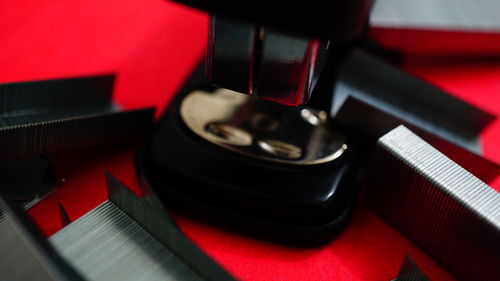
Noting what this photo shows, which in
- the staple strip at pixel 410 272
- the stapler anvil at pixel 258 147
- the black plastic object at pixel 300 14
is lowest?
the staple strip at pixel 410 272

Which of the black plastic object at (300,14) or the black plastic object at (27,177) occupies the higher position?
the black plastic object at (300,14)

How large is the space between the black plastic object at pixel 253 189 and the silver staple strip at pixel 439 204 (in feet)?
0.16

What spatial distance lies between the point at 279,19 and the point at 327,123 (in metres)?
0.27

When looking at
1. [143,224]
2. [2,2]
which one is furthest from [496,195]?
[2,2]

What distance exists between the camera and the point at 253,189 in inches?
19.2

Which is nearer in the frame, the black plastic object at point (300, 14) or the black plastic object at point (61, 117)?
the black plastic object at point (300, 14)

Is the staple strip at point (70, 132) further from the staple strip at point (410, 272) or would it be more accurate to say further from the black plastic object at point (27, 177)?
the staple strip at point (410, 272)

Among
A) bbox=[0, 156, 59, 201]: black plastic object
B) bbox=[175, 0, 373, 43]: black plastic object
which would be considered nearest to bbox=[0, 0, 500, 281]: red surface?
bbox=[0, 156, 59, 201]: black plastic object

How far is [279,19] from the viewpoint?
31cm

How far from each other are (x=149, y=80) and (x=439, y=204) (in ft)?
1.50

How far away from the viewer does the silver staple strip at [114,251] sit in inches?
16.1

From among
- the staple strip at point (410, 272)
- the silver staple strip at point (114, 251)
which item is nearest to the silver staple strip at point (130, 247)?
the silver staple strip at point (114, 251)

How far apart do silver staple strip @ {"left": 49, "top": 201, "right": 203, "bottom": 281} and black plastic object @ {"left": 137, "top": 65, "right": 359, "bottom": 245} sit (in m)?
0.07

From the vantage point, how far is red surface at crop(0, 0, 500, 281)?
491 millimetres
